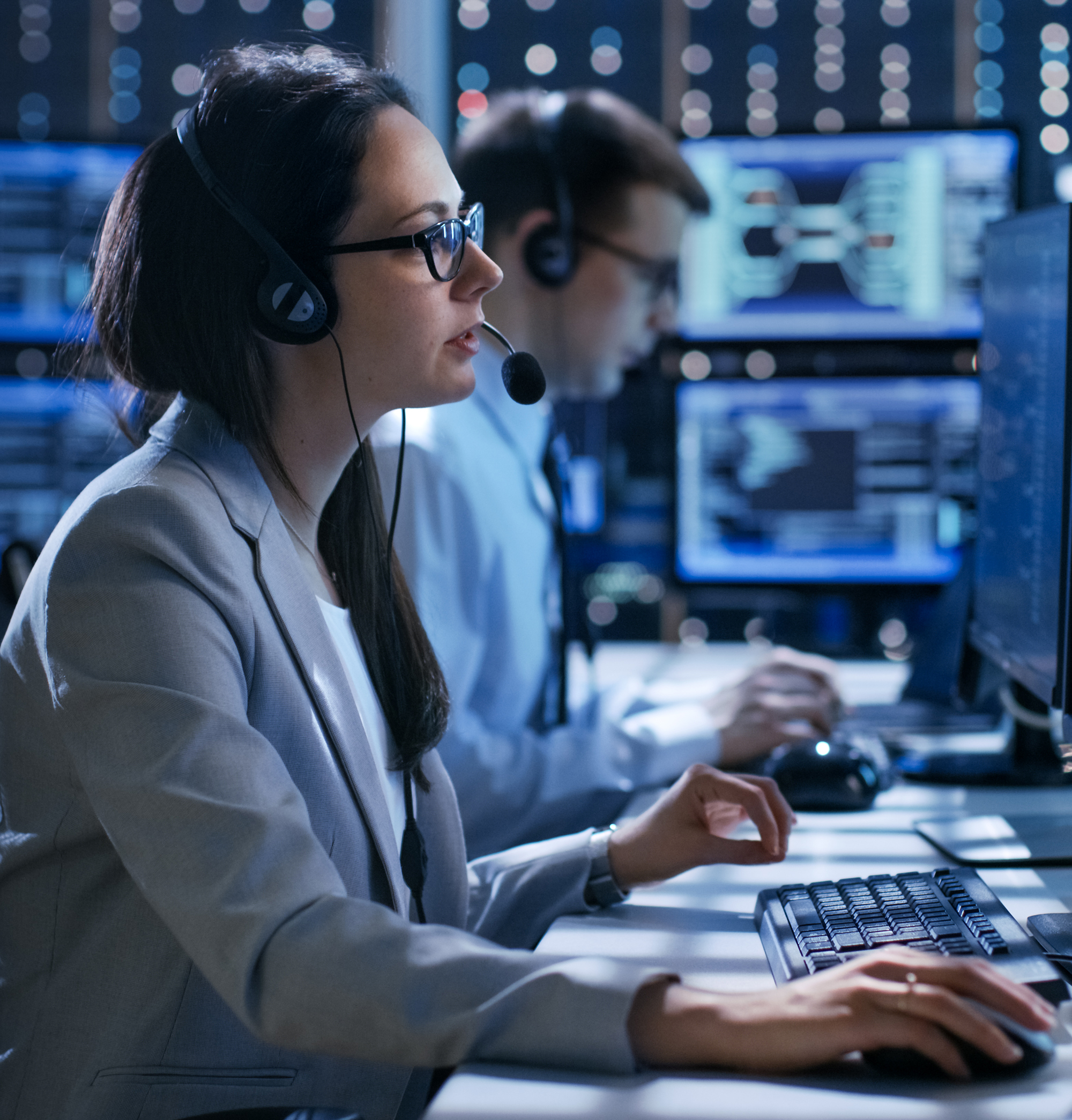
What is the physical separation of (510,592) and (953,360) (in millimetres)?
849

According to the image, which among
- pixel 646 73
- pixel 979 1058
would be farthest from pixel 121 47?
pixel 979 1058

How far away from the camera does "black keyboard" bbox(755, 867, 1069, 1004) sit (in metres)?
0.73

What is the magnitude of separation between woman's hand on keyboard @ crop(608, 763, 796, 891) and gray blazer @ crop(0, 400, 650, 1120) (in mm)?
56

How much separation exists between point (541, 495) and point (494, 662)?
330 mm

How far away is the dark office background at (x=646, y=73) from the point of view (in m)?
2.44

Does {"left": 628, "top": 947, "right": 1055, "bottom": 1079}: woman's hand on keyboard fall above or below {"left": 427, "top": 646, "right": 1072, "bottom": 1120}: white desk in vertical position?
above

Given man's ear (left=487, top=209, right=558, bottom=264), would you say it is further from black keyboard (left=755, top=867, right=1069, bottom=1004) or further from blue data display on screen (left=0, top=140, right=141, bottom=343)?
black keyboard (left=755, top=867, right=1069, bottom=1004)

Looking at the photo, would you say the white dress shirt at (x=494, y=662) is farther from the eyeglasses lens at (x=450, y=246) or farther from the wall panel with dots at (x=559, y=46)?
the wall panel with dots at (x=559, y=46)

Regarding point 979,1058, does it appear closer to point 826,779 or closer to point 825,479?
point 826,779

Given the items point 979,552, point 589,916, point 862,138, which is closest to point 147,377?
point 589,916

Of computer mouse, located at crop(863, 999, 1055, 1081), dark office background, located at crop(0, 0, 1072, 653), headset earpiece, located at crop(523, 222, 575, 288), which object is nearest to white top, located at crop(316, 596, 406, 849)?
computer mouse, located at crop(863, 999, 1055, 1081)

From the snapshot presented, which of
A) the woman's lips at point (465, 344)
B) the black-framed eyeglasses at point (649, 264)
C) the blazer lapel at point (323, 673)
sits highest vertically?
the black-framed eyeglasses at point (649, 264)

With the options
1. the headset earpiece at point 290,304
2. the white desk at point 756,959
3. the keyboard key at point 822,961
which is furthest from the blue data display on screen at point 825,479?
the keyboard key at point 822,961

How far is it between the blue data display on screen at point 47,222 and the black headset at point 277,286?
135 centimetres
